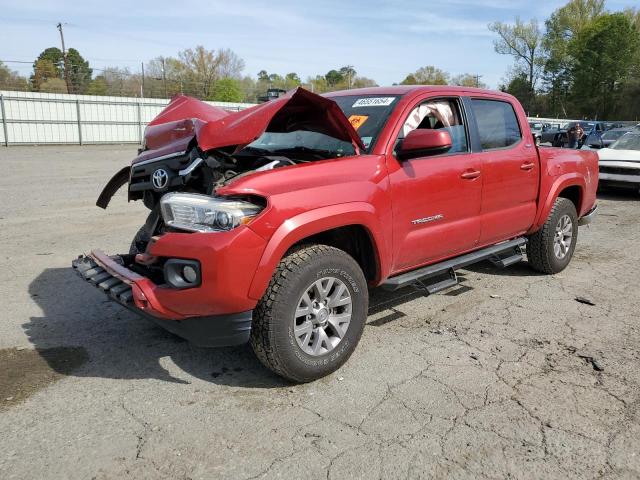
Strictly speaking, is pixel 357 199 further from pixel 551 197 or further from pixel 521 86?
pixel 521 86

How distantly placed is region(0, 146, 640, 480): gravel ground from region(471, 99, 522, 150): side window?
4.88ft

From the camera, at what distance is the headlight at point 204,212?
10.1ft

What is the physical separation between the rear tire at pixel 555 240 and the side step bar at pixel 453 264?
0.28 meters

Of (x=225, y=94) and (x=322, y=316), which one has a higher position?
(x=225, y=94)

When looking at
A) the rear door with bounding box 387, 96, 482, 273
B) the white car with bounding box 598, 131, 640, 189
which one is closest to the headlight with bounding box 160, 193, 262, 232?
the rear door with bounding box 387, 96, 482, 273

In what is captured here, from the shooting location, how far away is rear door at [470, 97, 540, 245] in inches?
187

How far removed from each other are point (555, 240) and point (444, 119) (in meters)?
2.25

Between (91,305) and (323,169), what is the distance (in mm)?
2683

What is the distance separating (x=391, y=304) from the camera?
4.92 meters

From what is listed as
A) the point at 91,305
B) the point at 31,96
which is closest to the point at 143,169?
the point at 91,305

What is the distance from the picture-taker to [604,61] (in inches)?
2677

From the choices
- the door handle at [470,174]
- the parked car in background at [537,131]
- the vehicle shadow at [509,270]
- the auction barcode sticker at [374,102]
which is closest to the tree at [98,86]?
the parked car in background at [537,131]

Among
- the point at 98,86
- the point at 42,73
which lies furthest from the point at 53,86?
the point at 98,86

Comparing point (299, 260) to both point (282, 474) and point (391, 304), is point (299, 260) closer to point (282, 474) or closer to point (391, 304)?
point (282, 474)
